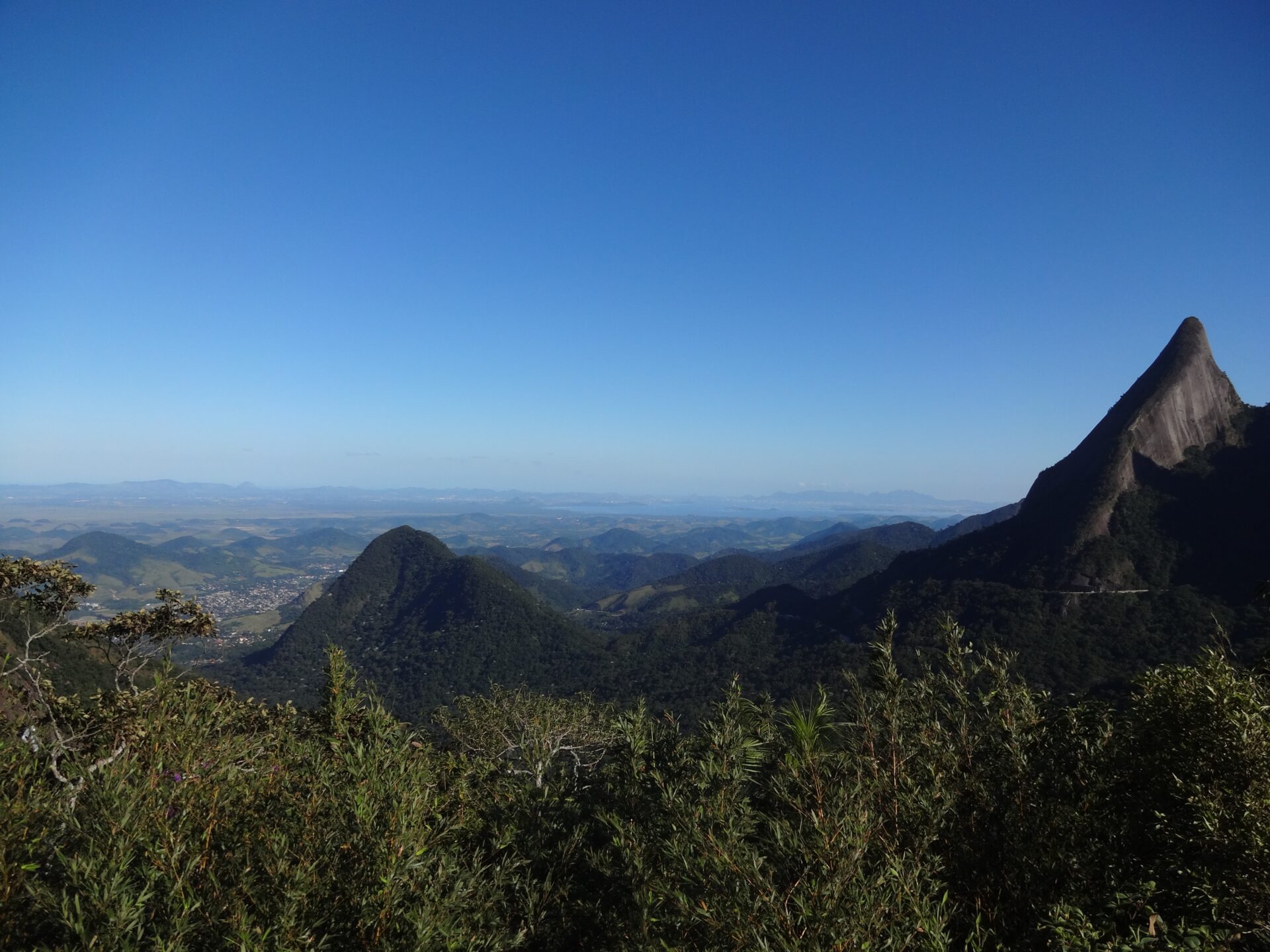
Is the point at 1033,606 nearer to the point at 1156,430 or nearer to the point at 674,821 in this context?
the point at 1156,430

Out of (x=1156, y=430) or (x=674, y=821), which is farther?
(x=1156, y=430)

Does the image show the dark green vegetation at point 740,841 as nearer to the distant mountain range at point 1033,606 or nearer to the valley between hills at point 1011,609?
the valley between hills at point 1011,609

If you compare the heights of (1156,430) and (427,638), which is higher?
(1156,430)

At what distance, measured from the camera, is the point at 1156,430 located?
8244 centimetres

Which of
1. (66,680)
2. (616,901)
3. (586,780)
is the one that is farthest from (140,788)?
(66,680)

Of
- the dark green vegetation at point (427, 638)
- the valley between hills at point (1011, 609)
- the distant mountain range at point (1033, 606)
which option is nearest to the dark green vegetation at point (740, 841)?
the valley between hills at point (1011, 609)

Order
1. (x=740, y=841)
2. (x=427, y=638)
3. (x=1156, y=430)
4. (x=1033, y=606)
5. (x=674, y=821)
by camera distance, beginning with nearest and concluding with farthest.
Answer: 1. (x=740, y=841)
2. (x=674, y=821)
3. (x=1033, y=606)
4. (x=1156, y=430)
5. (x=427, y=638)

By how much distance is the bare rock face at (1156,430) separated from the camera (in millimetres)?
80750

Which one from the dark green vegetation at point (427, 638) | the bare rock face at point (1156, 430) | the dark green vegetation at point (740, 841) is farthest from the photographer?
the dark green vegetation at point (427, 638)

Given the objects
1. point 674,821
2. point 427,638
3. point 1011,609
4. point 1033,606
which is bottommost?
point 427,638

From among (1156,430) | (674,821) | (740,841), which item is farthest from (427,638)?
(1156,430)

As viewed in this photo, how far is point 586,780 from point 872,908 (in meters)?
14.1

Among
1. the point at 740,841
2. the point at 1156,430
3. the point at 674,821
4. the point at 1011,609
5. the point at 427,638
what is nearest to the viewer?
the point at 740,841

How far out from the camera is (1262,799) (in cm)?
633
